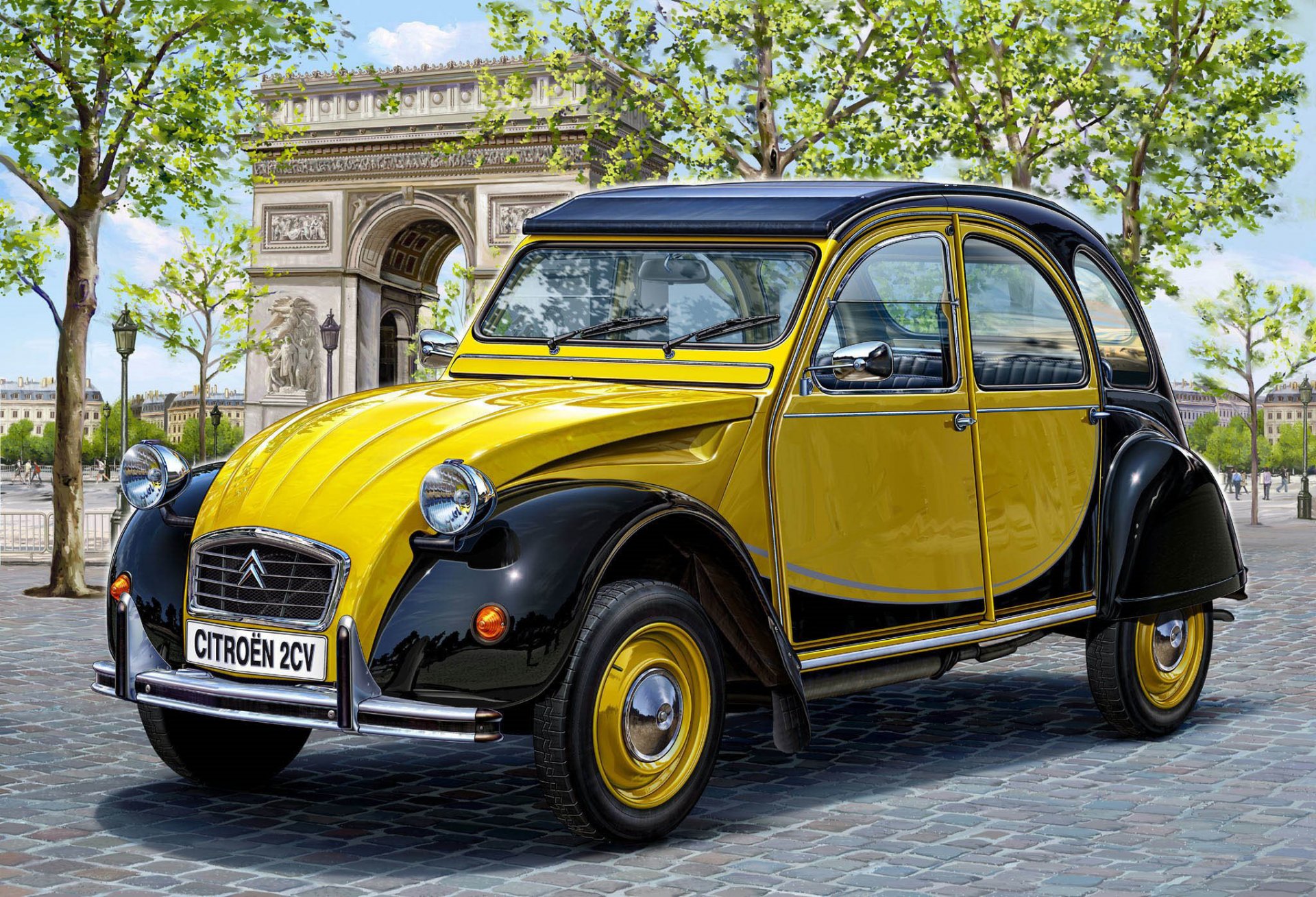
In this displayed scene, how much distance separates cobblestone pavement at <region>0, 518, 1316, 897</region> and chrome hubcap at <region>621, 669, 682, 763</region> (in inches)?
12.9

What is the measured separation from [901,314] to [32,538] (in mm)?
23118

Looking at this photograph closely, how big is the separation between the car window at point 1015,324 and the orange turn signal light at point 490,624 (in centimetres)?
273

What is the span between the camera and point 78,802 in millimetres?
6102

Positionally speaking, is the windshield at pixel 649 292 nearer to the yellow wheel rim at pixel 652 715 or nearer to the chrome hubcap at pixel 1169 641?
the yellow wheel rim at pixel 652 715

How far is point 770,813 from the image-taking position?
5.96 metres

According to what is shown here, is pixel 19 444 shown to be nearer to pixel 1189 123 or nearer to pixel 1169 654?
pixel 1189 123

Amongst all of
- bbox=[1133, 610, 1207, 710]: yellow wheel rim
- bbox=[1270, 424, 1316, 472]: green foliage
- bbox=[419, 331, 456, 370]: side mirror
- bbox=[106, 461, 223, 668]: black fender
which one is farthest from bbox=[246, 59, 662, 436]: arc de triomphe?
bbox=[1270, 424, 1316, 472]: green foliage

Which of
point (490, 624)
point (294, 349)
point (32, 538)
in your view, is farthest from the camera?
point (294, 349)

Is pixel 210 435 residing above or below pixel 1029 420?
above

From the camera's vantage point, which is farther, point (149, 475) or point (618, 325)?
point (618, 325)

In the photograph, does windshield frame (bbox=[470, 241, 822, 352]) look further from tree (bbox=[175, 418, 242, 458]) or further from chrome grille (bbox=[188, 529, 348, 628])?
tree (bbox=[175, 418, 242, 458])

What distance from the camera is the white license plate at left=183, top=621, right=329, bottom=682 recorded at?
16.8 ft

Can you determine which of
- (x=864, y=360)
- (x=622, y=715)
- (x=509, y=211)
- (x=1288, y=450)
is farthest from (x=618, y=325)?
(x=1288, y=450)

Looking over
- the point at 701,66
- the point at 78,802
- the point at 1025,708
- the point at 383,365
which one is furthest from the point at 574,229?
the point at 383,365
